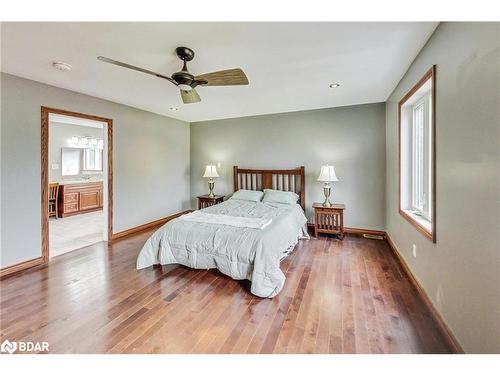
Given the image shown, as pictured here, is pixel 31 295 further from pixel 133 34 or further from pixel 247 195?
pixel 247 195

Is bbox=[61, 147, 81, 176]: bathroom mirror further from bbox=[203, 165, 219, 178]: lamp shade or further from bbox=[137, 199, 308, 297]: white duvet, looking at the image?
bbox=[137, 199, 308, 297]: white duvet

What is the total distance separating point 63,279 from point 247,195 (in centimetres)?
305

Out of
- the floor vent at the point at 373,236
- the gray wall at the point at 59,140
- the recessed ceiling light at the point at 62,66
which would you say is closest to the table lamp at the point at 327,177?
the floor vent at the point at 373,236

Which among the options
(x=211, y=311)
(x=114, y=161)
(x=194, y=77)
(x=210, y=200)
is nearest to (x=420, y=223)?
(x=211, y=311)

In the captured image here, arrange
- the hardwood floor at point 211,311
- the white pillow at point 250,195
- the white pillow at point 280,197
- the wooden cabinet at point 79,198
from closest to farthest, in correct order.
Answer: the hardwood floor at point 211,311 < the white pillow at point 280,197 < the white pillow at point 250,195 < the wooden cabinet at point 79,198

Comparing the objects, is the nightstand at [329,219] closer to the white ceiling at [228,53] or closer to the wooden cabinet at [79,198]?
the white ceiling at [228,53]

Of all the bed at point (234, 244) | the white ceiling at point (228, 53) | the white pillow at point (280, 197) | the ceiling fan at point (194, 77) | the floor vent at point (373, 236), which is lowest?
the floor vent at point (373, 236)

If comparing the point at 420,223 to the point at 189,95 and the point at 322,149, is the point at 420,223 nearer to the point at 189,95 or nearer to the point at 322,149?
the point at 322,149

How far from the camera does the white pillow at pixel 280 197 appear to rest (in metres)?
4.34

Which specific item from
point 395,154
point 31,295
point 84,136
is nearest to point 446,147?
point 395,154

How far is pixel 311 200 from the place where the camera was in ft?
15.4

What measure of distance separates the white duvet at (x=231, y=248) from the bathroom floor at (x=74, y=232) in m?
1.73

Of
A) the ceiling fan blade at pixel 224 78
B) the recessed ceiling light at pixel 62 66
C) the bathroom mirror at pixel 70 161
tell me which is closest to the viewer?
the ceiling fan blade at pixel 224 78

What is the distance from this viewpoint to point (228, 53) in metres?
2.27
